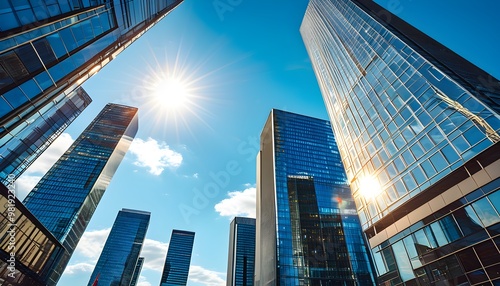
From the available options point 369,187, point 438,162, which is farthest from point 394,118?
point 369,187

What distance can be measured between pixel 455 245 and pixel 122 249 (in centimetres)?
20778

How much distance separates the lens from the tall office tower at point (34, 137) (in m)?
33.4

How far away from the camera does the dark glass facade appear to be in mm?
22500

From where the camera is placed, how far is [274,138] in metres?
110

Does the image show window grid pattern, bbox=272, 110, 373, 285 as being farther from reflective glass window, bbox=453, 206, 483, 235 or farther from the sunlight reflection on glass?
reflective glass window, bbox=453, 206, 483, 235

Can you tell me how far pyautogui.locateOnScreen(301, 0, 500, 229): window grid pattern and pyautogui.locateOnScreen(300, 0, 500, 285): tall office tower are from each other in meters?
0.08

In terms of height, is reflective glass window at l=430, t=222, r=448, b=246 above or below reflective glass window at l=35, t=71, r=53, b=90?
below

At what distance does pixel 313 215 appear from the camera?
88188mm

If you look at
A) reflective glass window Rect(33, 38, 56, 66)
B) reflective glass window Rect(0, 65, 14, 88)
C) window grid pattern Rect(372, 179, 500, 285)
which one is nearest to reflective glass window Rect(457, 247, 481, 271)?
window grid pattern Rect(372, 179, 500, 285)

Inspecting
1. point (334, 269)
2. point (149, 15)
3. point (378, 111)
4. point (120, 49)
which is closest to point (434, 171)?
point (378, 111)

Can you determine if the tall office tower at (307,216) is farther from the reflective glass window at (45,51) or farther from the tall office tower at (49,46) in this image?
the reflective glass window at (45,51)

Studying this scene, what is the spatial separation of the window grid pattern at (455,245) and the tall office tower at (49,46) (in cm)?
2909

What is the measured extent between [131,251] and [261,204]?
126 m

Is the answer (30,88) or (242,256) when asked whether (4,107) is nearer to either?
(30,88)
